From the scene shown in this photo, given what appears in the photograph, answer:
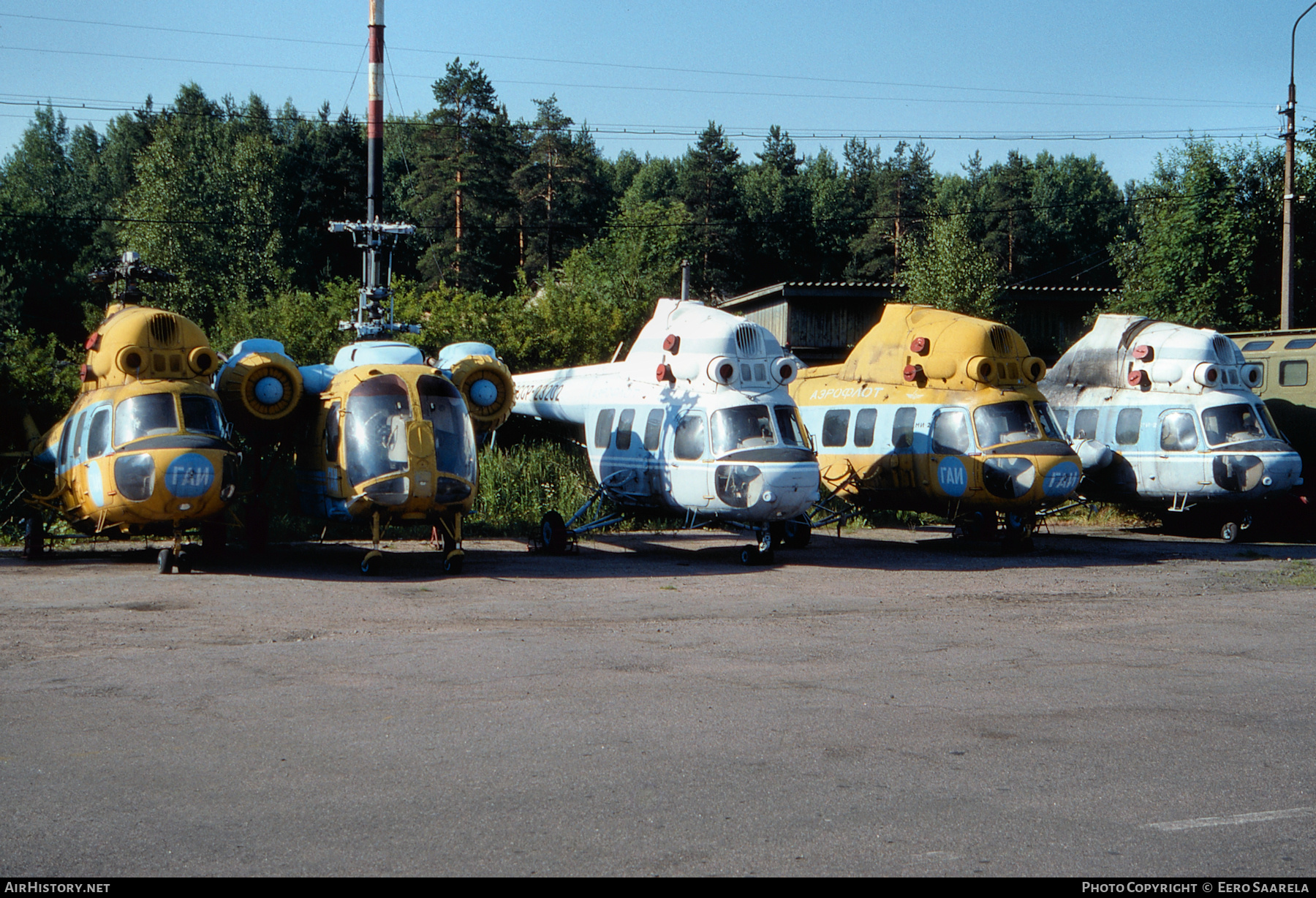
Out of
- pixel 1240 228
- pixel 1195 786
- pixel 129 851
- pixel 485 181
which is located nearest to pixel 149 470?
pixel 129 851

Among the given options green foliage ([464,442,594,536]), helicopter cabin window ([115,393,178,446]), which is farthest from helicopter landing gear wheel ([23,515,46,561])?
green foliage ([464,442,594,536])

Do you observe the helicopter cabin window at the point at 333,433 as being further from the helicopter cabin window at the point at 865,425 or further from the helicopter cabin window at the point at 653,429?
the helicopter cabin window at the point at 865,425

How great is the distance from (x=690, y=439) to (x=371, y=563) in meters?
4.60

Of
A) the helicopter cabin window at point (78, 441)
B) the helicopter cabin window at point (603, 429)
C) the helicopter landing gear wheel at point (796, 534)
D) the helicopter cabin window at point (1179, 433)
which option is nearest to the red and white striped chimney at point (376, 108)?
the helicopter cabin window at point (603, 429)

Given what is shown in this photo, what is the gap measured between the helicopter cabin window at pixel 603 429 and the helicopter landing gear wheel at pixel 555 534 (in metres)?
1.59

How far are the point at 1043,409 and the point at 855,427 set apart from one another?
9.91 feet

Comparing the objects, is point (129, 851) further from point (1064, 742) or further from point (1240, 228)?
point (1240, 228)

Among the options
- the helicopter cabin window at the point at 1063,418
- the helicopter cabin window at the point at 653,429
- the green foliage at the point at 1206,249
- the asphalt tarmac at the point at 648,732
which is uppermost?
the green foliage at the point at 1206,249

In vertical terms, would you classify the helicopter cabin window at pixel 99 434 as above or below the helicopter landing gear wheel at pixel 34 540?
above

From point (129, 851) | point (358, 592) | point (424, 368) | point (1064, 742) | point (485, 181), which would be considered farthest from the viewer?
point (485, 181)

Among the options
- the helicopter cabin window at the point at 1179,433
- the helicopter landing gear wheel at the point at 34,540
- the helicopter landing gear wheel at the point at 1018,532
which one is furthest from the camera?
the helicopter cabin window at the point at 1179,433

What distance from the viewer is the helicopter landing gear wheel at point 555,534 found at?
17016 mm

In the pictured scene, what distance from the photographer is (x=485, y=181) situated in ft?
169

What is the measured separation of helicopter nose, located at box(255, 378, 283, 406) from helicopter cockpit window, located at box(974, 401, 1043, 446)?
9.92 m
